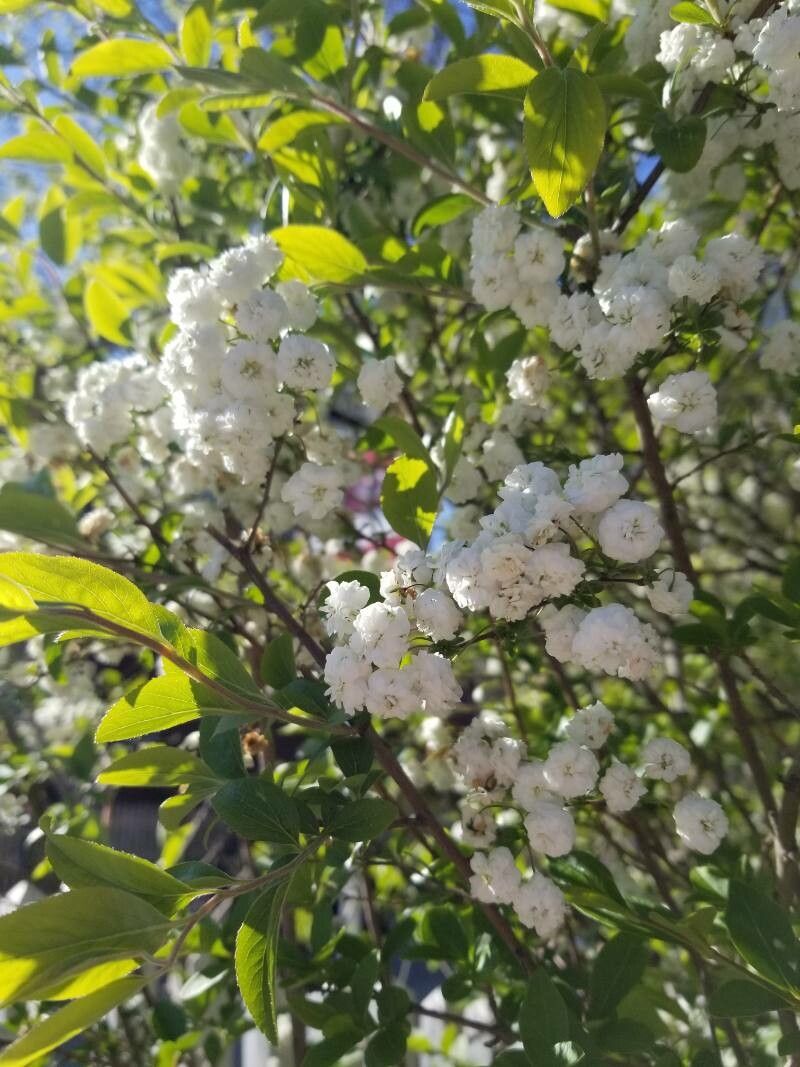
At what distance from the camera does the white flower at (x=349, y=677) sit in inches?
34.0

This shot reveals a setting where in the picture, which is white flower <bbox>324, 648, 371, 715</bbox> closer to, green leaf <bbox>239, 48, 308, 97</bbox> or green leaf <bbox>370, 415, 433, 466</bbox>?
green leaf <bbox>370, 415, 433, 466</bbox>

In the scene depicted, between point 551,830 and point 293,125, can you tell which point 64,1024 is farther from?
point 293,125

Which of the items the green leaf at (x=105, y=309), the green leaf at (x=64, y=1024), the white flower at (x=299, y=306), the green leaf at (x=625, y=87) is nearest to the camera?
the green leaf at (x=64, y=1024)

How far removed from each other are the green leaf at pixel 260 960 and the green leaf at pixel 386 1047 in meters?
0.38

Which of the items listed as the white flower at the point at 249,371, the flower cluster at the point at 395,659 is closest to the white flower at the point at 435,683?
the flower cluster at the point at 395,659

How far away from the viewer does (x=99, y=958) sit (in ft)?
2.32

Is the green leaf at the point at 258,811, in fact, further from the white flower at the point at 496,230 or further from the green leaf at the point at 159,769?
the white flower at the point at 496,230

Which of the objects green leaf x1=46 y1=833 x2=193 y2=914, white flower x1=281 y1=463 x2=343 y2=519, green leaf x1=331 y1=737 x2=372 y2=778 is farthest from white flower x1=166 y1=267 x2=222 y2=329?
green leaf x1=46 y1=833 x2=193 y2=914

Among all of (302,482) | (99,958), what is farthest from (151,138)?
(99,958)

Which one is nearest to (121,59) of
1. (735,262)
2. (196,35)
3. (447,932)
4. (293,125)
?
(196,35)

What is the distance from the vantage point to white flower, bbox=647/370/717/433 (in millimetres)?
1056

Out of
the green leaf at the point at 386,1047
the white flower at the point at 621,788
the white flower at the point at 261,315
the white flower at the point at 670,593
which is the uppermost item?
the white flower at the point at 261,315

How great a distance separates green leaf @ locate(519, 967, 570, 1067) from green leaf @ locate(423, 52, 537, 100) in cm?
95

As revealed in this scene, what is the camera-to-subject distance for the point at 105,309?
1.59 meters
